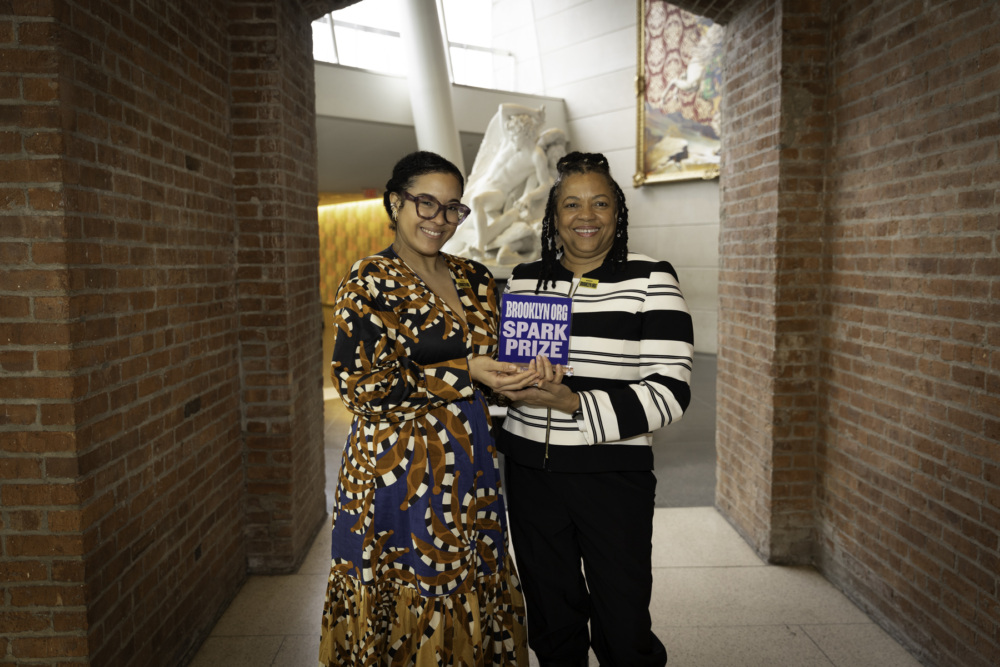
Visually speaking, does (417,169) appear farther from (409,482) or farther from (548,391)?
(409,482)

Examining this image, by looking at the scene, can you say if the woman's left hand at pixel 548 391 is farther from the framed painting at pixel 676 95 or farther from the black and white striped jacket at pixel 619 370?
the framed painting at pixel 676 95

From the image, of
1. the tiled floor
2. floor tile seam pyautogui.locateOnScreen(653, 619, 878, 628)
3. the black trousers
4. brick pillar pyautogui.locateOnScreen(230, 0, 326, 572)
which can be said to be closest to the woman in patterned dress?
the black trousers

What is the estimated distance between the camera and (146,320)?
2.35 metres

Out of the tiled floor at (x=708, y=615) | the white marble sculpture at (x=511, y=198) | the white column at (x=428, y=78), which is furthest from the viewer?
the white column at (x=428, y=78)

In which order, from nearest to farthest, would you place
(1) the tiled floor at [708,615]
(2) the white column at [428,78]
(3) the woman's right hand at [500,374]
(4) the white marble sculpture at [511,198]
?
(3) the woman's right hand at [500,374] → (1) the tiled floor at [708,615] → (4) the white marble sculpture at [511,198] → (2) the white column at [428,78]

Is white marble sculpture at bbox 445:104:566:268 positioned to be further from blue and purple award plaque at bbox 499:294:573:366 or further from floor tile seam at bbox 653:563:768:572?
blue and purple award plaque at bbox 499:294:573:366

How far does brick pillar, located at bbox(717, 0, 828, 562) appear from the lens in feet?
11.1

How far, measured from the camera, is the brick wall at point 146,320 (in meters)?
1.86

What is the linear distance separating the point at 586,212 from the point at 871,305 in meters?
1.75

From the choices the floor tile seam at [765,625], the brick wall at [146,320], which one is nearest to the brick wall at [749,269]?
the floor tile seam at [765,625]

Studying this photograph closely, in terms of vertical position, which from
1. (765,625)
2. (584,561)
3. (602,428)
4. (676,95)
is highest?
(676,95)

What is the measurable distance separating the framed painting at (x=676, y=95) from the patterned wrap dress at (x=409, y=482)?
10603 mm

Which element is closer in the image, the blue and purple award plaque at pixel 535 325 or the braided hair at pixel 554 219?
the blue and purple award plaque at pixel 535 325

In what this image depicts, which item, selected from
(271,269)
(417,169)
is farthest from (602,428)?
(271,269)
